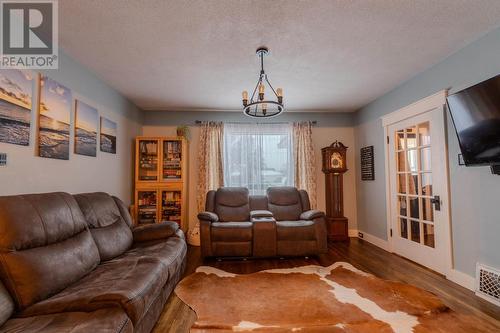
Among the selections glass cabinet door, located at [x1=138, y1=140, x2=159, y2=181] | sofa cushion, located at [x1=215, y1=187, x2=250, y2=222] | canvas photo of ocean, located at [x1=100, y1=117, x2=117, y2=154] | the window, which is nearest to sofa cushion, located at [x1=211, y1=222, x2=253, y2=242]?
sofa cushion, located at [x1=215, y1=187, x2=250, y2=222]

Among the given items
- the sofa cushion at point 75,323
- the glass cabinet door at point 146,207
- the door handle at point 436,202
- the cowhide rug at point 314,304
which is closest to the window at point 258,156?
the glass cabinet door at point 146,207

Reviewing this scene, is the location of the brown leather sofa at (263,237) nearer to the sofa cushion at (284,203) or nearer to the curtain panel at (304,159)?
the sofa cushion at (284,203)

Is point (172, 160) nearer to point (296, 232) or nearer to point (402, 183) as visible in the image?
point (296, 232)

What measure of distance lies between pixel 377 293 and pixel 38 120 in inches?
141

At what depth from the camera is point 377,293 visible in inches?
92.9

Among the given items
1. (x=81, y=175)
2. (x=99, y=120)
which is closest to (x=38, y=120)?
(x=81, y=175)

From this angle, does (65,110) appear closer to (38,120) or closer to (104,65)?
(38,120)

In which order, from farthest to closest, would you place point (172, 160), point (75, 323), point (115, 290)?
1. point (172, 160)
2. point (115, 290)
3. point (75, 323)

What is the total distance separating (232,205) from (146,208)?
150 cm

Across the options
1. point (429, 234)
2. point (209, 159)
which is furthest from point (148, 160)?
point (429, 234)

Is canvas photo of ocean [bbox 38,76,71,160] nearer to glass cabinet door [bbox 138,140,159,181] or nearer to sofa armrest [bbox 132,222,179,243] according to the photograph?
sofa armrest [bbox 132,222,179,243]

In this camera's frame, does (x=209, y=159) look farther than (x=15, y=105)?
Yes

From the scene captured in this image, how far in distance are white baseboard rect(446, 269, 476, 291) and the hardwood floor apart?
6 cm

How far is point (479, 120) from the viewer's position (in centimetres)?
216
